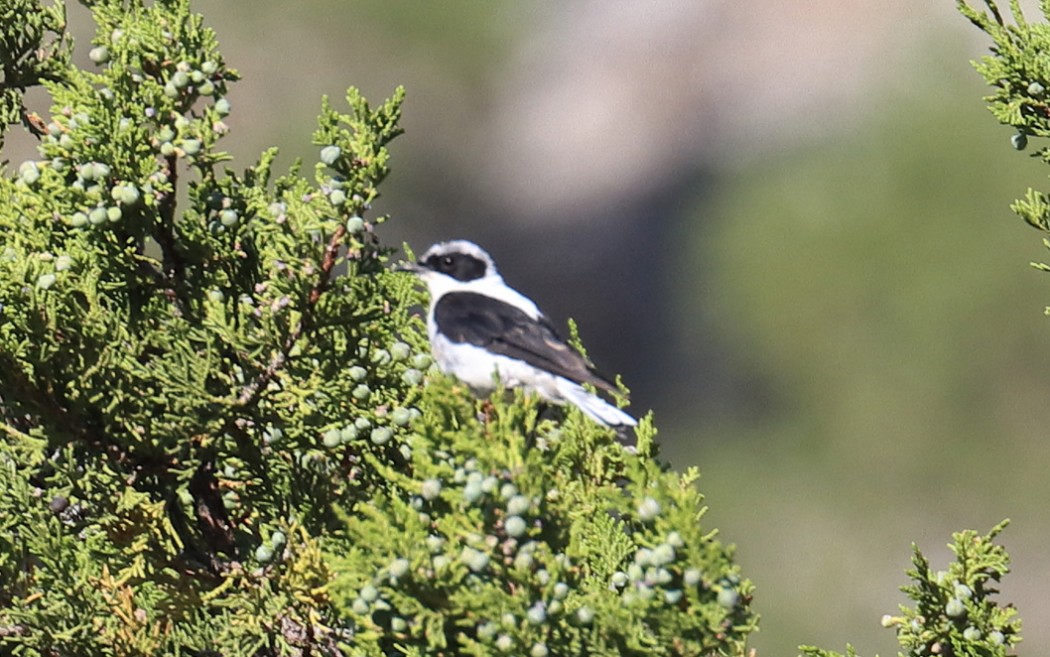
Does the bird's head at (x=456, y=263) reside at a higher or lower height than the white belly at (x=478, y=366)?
higher

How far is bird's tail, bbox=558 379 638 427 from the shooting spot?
3523 millimetres

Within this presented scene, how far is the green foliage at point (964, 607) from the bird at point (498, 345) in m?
1.07

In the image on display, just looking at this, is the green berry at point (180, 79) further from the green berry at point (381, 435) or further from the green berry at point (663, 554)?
the green berry at point (663, 554)

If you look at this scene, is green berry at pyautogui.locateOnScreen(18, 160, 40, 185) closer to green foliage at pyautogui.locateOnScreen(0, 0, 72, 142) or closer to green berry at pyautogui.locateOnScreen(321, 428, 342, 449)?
green foliage at pyautogui.locateOnScreen(0, 0, 72, 142)

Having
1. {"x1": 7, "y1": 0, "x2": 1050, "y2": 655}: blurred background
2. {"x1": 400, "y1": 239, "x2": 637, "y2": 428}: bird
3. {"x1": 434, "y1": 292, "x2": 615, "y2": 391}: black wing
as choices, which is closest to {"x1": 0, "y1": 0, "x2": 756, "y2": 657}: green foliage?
{"x1": 400, "y1": 239, "x2": 637, "y2": 428}: bird

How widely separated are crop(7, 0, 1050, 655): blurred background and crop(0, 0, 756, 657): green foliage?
9295 millimetres

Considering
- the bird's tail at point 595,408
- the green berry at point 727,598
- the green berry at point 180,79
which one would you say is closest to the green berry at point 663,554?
the green berry at point 727,598

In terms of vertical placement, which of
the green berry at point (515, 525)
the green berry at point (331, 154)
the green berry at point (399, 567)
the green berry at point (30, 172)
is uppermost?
the green berry at point (331, 154)

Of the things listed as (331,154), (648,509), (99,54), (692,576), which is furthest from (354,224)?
(692,576)

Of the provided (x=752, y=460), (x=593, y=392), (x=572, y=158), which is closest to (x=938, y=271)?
(x=752, y=460)

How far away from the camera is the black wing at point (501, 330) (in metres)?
4.17

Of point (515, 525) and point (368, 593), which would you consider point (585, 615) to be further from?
point (368, 593)

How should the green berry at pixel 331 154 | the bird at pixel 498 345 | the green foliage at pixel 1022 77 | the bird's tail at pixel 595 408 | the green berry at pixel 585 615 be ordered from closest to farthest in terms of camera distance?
the green berry at pixel 585 615 < the green berry at pixel 331 154 < the green foliage at pixel 1022 77 < the bird's tail at pixel 595 408 < the bird at pixel 498 345

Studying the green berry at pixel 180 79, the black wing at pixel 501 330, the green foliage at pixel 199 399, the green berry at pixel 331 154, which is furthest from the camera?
the black wing at pixel 501 330
